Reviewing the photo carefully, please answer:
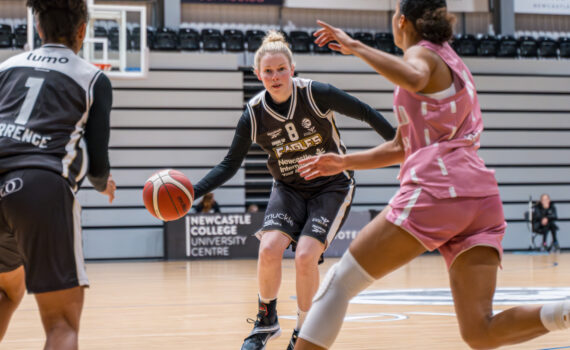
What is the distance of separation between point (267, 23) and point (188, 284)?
9005mm

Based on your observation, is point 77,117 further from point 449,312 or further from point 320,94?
point 449,312


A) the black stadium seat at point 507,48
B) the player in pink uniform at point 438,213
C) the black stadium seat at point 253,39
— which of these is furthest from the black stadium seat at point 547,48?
the player in pink uniform at point 438,213

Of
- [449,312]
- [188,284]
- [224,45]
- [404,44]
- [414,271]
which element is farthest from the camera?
[224,45]

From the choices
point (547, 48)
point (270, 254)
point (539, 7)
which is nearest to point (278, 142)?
point (270, 254)

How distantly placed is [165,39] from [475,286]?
12288mm

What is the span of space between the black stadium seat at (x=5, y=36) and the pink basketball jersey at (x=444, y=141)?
12.5m

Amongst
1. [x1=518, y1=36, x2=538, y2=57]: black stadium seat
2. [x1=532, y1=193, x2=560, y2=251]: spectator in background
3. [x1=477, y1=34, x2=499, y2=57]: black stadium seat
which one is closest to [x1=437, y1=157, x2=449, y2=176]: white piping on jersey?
[x1=532, y1=193, x2=560, y2=251]: spectator in background

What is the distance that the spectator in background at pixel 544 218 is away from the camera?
14095mm

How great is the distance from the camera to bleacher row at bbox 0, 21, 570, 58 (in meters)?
13.9

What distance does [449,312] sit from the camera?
17.7 feet

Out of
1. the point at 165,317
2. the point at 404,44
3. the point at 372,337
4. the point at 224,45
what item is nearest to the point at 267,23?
the point at 224,45

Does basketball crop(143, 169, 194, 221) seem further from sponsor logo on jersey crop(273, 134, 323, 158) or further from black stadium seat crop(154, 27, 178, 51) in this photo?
black stadium seat crop(154, 27, 178, 51)

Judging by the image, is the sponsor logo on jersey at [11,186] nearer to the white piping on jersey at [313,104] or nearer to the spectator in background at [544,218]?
the white piping on jersey at [313,104]

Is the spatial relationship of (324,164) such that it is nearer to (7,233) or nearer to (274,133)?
(7,233)
